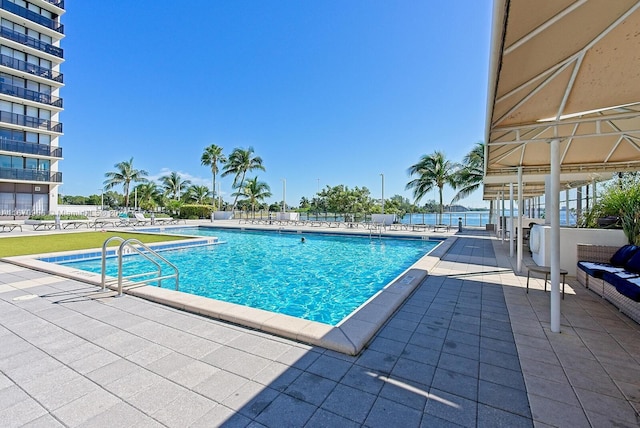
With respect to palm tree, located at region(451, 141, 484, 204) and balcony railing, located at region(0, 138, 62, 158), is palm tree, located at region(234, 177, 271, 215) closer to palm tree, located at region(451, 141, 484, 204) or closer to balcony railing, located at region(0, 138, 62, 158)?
balcony railing, located at region(0, 138, 62, 158)

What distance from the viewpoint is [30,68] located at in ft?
68.6

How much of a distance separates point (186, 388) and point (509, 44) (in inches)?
142

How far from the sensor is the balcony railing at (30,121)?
1983 cm

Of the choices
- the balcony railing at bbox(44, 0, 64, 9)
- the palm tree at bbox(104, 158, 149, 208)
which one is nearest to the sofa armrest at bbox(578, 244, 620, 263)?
the balcony railing at bbox(44, 0, 64, 9)

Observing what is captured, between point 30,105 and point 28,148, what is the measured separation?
131 inches

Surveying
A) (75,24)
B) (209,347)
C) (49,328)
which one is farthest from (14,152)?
(209,347)

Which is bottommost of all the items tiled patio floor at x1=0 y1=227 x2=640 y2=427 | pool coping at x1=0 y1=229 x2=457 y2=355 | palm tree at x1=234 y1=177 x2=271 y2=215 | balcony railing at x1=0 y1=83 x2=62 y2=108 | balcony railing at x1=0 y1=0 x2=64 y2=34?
tiled patio floor at x1=0 y1=227 x2=640 y2=427

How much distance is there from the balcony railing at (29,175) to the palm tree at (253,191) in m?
14.9

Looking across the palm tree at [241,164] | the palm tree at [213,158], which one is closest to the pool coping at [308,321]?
the palm tree at [241,164]

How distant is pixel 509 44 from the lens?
2234 mm

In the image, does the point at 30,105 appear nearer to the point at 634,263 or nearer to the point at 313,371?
the point at 313,371

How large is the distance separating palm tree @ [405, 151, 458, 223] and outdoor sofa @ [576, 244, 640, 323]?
54.0 ft

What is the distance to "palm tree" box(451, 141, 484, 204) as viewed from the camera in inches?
724

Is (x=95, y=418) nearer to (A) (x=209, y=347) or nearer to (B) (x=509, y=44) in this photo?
(A) (x=209, y=347)
